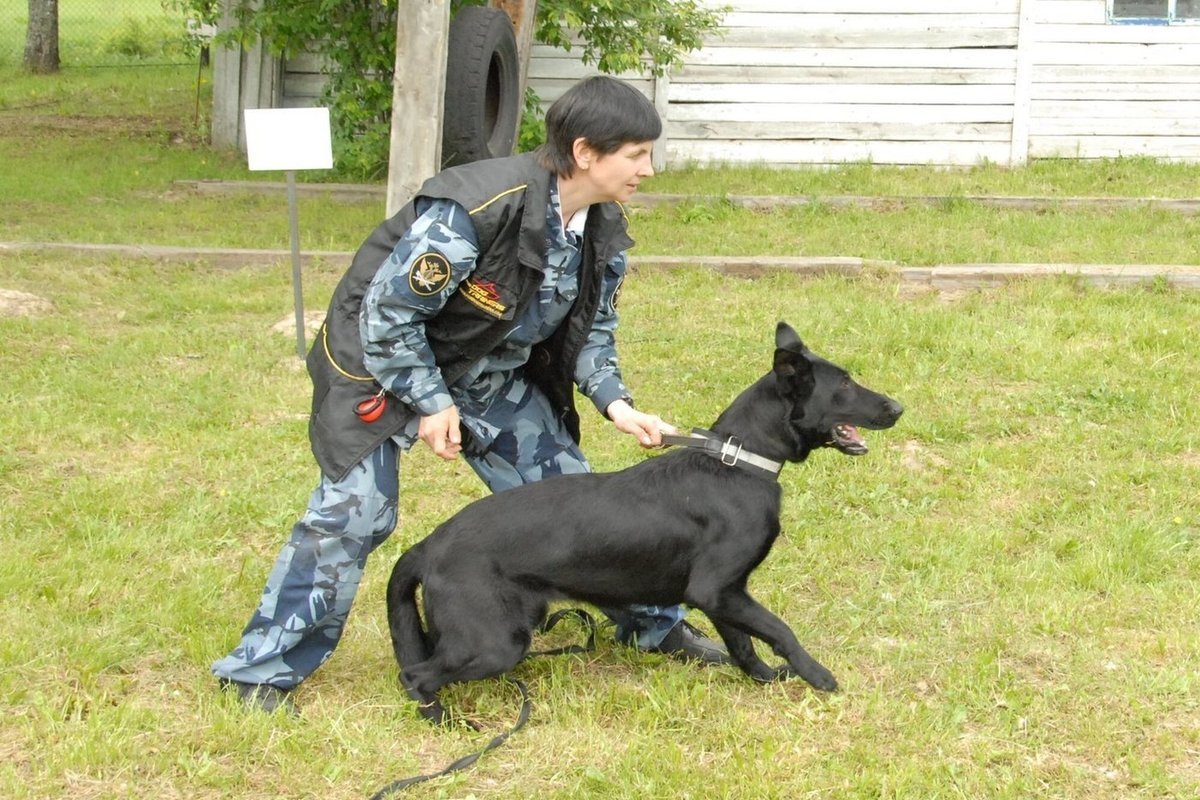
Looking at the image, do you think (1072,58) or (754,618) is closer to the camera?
(754,618)

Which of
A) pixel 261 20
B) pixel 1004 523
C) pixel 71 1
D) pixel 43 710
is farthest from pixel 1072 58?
pixel 71 1

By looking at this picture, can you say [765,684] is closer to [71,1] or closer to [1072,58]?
[1072,58]

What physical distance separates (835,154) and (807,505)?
877 cm

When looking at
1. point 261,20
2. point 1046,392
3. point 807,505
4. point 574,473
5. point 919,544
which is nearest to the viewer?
point 574,473

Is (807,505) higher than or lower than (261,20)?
lower

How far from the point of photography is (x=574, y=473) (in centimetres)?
419

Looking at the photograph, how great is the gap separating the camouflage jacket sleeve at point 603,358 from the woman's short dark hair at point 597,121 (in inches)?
19.1

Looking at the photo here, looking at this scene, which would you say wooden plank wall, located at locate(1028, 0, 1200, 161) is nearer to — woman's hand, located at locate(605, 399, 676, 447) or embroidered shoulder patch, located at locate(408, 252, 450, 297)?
woman's hand, located at locate(605, 399, 676, 447)

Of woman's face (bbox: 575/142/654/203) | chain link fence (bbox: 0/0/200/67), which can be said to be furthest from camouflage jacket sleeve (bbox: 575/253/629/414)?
chain link fence (bbox: 0/0/200/67)

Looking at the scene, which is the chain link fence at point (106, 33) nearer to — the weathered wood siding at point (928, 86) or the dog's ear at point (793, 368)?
the weathered wood siding at point (928, 86)

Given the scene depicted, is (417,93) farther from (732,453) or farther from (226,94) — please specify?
(226,94)

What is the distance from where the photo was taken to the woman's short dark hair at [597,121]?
3.62 m

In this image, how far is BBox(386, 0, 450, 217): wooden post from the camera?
25.4 feet

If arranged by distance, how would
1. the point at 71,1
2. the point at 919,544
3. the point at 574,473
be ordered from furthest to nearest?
1. the point at 71,1
2. the point at 919,544
3. the point at 574,473
